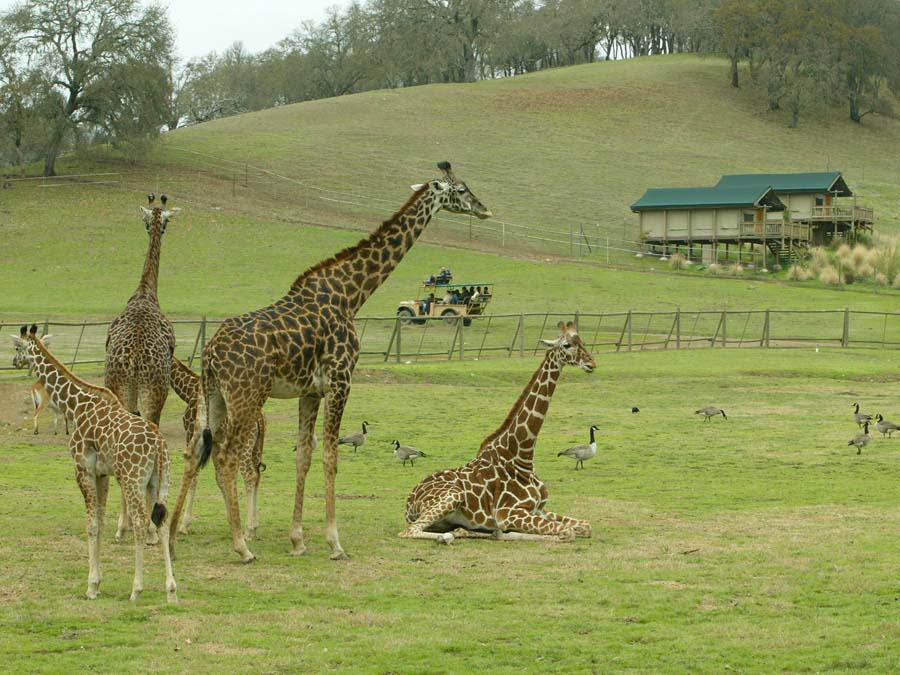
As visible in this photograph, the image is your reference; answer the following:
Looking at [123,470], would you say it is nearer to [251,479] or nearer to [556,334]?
[251,479]

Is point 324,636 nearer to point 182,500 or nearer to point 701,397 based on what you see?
point 182,500

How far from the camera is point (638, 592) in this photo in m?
11.8

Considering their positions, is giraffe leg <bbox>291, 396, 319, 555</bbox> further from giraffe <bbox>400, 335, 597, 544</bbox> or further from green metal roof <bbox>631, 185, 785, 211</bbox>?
green metal roof <bbox>631, 185, 785, 211</bbox>

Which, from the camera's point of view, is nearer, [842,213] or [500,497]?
[500,497]

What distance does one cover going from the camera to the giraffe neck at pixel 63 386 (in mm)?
12578

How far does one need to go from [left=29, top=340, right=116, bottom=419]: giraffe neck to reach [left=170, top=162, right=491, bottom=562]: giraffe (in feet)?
3.94

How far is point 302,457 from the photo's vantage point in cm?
1395

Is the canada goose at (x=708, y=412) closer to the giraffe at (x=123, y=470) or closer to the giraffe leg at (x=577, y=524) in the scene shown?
the giraffe leg at (x=577, y=524)

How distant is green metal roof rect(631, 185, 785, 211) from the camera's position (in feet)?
264

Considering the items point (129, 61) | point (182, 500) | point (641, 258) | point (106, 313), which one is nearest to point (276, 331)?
point (182, 500)

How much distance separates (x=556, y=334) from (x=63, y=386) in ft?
116

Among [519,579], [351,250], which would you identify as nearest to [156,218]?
[351,250]

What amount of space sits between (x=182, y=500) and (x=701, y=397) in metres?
21.0

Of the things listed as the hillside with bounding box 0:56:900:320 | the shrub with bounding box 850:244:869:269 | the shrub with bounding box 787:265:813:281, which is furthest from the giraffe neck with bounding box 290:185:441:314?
the shrub with bounding box 850:244:869:269
